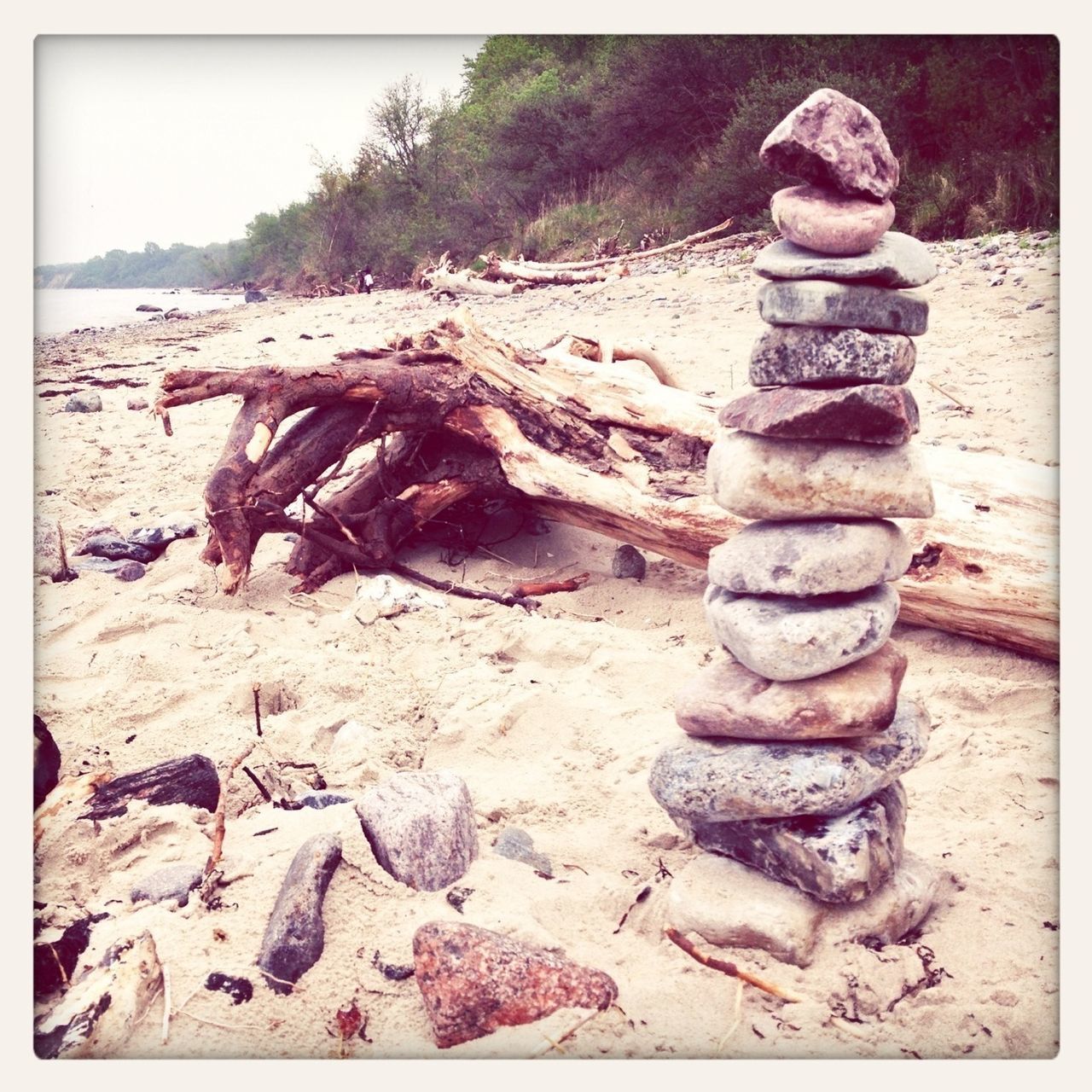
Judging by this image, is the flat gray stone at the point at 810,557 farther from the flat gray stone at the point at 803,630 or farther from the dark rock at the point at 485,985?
the dark rock at the point at 485,985

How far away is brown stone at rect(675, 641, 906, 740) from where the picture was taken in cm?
319

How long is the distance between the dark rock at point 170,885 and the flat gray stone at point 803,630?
177 cm

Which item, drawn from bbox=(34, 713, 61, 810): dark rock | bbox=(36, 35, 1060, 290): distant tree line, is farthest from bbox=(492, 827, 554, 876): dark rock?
bbox=(36, 35, 1060, 290): distant tree line

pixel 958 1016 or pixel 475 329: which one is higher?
pixel 475 329

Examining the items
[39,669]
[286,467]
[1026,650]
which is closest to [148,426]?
[286,467]

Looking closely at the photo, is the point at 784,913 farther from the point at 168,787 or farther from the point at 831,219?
the point at 168,787

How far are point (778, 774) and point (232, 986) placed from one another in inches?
62.4

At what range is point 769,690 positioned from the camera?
326 cm

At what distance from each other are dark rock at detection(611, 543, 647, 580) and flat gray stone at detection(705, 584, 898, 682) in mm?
2703

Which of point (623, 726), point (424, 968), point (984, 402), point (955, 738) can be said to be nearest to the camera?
point (424, 968)

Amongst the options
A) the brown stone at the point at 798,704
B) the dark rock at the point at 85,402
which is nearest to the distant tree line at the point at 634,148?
the dark rock at the point at 85,402

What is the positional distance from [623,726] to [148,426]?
5.32m

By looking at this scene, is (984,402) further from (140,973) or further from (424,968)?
(140,973)

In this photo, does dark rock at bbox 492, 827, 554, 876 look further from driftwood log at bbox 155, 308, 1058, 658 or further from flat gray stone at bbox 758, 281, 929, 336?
driftwood log at bbox 155, 308, 1058, 658
